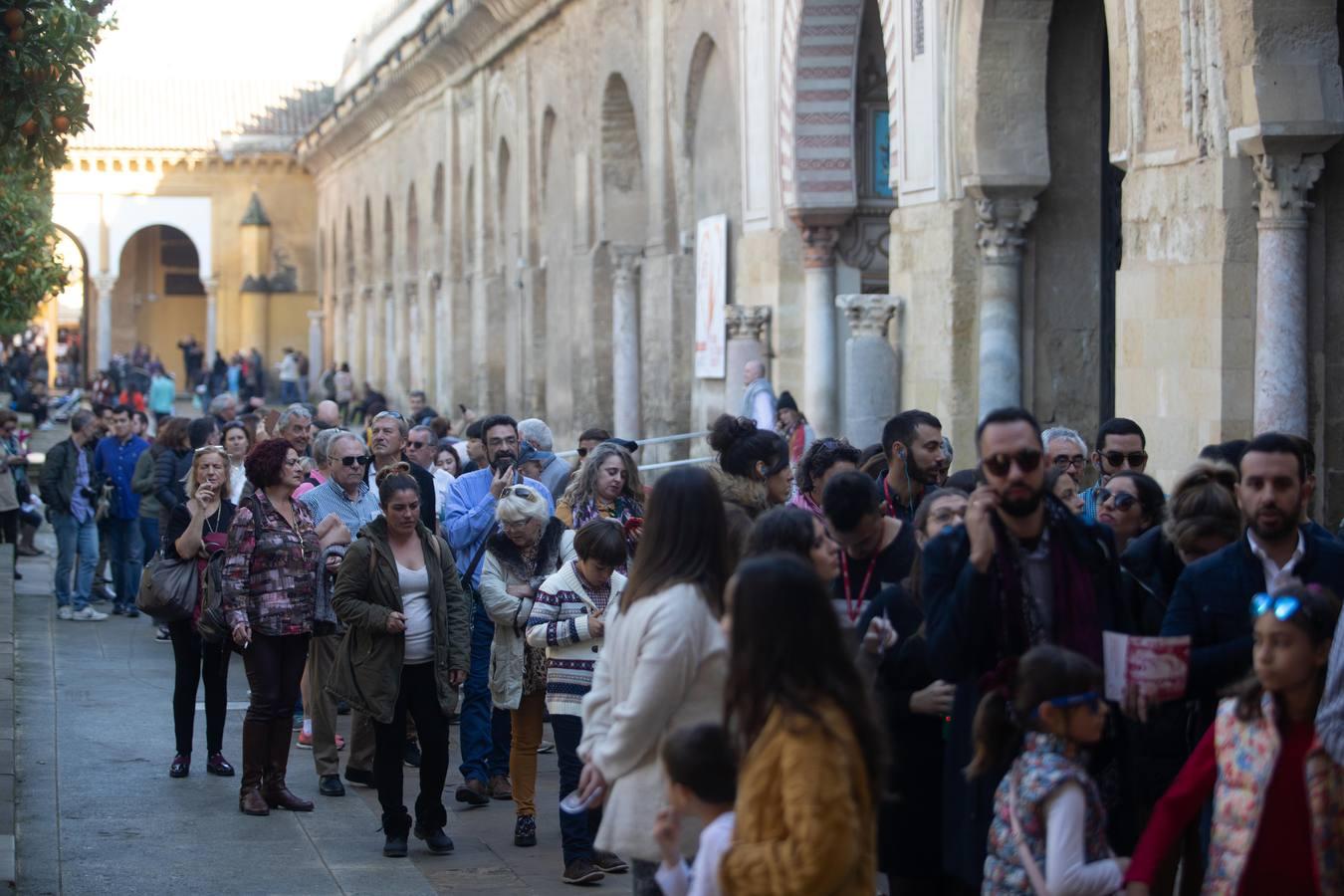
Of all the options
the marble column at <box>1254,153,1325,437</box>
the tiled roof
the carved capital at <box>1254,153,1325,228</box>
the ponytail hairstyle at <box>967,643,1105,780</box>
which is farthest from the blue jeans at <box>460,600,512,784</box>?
the tiled roof

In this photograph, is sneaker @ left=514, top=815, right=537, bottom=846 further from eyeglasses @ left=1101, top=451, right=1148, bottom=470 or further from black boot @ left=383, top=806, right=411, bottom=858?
eyeglasses @ left=1101, top=451, right=1148, bottom=470

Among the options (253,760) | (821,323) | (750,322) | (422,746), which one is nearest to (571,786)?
(422,746)

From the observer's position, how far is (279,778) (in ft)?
27.7

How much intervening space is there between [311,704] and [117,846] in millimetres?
1855

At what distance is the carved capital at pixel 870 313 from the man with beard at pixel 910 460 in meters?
6.41

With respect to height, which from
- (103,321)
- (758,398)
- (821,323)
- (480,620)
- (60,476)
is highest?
(103,321)

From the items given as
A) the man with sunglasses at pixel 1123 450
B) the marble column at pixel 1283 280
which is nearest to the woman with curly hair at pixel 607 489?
the man with sunglasses at pixel 1123 450

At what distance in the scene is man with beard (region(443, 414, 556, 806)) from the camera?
857 centimetres

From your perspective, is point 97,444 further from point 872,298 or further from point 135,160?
point 135,160

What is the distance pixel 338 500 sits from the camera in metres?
9.06

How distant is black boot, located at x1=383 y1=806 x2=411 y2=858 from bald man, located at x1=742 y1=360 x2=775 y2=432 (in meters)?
8.01

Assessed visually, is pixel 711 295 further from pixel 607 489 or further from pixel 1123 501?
pixel 1123 501

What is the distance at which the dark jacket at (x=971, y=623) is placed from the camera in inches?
173

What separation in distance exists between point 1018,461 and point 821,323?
11505mm
